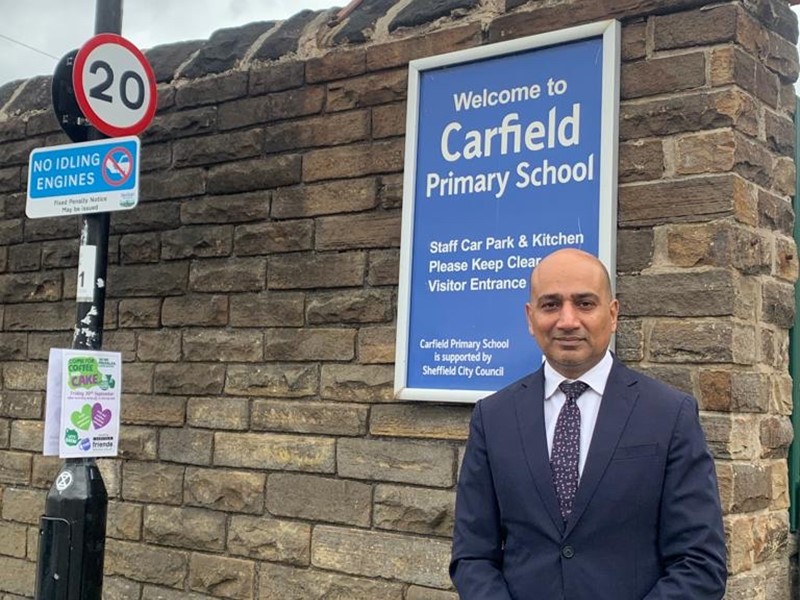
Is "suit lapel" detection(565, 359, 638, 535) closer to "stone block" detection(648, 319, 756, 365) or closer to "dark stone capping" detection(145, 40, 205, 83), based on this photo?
"stone block" detection(648, 319, 756, 365)

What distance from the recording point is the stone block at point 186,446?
4.90 m

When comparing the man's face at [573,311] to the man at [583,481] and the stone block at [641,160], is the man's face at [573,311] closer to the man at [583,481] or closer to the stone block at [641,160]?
the man at [583,481]

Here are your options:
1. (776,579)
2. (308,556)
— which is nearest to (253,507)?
(308,556)

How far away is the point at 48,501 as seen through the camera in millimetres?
4102

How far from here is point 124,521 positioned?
16.9 ft

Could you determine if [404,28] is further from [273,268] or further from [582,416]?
[582,416]

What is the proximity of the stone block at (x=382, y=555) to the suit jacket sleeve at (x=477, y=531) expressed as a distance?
1427 mm

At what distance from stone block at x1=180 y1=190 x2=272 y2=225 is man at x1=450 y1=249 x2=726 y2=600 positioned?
2.44 meters

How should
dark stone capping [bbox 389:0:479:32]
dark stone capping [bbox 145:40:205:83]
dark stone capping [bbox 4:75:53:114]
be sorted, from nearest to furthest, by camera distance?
dark stone capping [bbox 389:0:479:32] → dark stone capping [bbox 145:40:205:83] → dark stone capping [bbox 4:75:53:114]

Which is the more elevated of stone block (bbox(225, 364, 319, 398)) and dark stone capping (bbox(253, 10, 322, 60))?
dark stone capping (bbox(253, 10, 322, 60))

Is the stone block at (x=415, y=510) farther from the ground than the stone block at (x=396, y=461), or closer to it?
closer to it

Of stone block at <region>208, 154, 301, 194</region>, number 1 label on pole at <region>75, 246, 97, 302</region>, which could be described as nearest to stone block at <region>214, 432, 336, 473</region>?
number 1 label on pole at <region>75, 246, 97, 302</region>

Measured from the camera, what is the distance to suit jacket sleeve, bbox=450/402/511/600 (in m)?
2.58

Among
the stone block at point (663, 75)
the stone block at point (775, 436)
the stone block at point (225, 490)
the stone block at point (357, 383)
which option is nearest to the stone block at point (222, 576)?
the stone block at point (225, 490)
